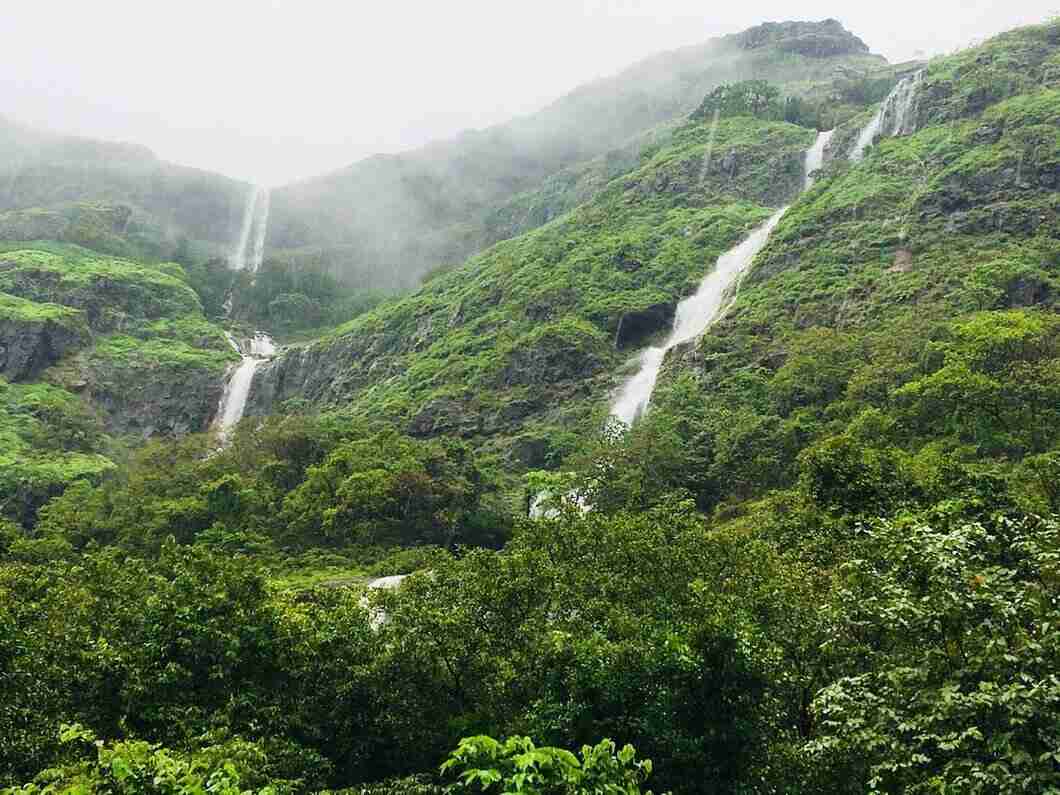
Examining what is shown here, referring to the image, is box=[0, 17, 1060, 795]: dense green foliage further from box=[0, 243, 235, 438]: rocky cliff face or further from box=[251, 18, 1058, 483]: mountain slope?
box=[0, 243, 235, 438]: rocky cliff face

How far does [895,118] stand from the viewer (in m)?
88.2

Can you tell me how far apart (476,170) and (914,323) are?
14710cm

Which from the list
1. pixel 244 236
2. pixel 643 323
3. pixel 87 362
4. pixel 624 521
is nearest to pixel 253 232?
pixel 244 236

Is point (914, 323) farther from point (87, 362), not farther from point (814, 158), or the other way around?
point (87, 362)

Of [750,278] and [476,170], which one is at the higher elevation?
[476,170]

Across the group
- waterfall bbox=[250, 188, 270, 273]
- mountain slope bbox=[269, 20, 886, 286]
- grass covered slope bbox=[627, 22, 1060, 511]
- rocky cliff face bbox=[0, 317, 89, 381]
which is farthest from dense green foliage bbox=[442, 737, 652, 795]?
waterfall bbox=[250, 188, 270, 273]

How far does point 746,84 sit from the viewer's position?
12294 cm

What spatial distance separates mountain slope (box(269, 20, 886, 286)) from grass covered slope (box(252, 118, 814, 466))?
48.8 metres

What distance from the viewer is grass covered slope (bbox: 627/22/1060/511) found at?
111 feet

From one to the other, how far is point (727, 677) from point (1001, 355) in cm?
3004

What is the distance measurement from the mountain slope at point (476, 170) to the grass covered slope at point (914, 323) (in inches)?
3069

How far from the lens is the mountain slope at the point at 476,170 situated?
15450 centimetres

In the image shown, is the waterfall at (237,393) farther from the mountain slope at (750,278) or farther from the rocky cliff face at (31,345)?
the rocky cliff face at (31,345)

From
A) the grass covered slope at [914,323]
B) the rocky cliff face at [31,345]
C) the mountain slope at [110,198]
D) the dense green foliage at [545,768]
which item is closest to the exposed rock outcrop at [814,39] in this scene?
the grass covered slope at [914,323]
